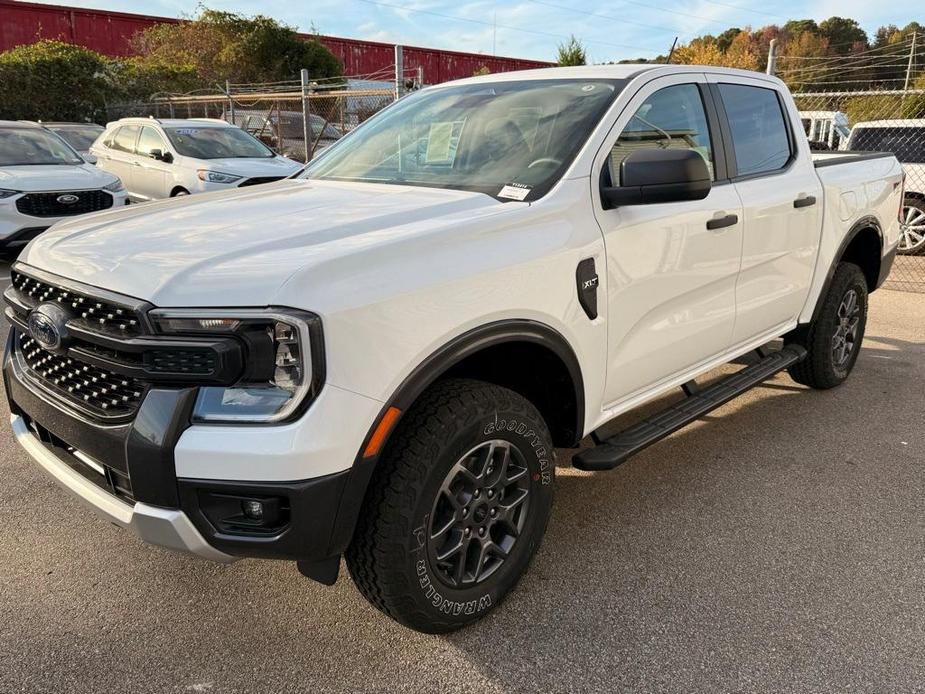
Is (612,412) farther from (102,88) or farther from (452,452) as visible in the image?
(102,88)

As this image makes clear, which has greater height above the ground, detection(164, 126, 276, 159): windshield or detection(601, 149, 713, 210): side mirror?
detection(164, 126, 276, 159): windshield

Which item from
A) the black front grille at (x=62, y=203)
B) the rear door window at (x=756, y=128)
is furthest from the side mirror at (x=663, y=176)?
the black front grille at (x=62, y=203)

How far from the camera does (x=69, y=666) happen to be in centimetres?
236

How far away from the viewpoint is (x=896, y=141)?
9.56 metres

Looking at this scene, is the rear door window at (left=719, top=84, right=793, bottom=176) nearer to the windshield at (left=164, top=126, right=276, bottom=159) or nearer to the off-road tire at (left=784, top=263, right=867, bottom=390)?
the off-road tire at (left=784, top=263, right=867, bottom=390)

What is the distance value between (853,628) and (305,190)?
2.69 m

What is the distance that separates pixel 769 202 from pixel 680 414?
1.20 metres

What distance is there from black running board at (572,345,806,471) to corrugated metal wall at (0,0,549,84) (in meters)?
26.4

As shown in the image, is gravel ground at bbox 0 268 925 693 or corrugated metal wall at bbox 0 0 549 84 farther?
corrugated metal wall at bbox 0 0 549 84

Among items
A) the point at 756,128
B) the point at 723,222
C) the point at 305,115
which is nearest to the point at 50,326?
the point at 723,222

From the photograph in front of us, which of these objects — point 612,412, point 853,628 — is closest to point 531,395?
point 612,412

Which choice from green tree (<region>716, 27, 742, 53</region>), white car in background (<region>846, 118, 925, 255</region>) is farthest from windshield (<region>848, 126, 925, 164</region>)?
green tree (<region>716, 27, 742, 53</region>)

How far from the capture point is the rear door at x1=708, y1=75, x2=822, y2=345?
3652 mm

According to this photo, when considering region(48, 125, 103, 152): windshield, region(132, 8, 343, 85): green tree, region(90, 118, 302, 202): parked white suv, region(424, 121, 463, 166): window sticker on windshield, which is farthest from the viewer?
region(132, 8, 343, 85): green tree
